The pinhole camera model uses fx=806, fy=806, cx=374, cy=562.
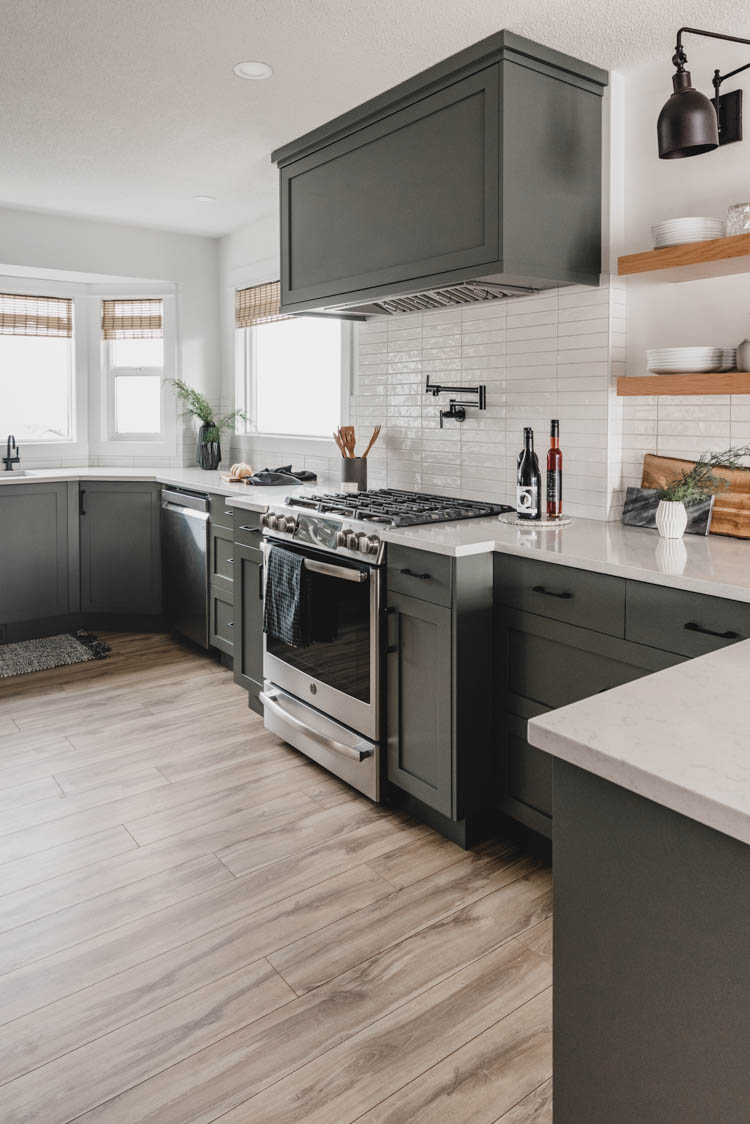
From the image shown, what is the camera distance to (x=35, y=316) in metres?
5.25

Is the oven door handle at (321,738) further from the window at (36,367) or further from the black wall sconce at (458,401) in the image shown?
the window at (36,367)

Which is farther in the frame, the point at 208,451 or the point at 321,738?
the point at 208,451

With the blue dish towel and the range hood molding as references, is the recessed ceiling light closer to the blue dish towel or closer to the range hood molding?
the range hood molding

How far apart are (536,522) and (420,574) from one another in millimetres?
513

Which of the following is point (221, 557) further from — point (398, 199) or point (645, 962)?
point (645, 962)

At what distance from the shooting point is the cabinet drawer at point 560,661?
6.82 ft

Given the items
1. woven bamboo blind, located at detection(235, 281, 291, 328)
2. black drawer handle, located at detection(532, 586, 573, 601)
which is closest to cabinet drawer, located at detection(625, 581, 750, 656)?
black drawer handle, located at detection(532, 586, 573, 601)

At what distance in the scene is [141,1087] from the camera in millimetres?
1607

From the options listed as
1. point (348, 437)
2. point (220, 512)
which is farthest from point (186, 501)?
point (348, 437)

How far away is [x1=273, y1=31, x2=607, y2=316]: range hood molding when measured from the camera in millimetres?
2527

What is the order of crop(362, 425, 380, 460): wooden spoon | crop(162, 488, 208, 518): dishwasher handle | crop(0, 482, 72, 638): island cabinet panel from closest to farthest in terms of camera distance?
1. crop(362, 425, 380, 460): wooden spoon
2. crop(162, 488, 208, 518): dishwasher handle
3. crop(0, 482, 72, 638): island cabinet panel

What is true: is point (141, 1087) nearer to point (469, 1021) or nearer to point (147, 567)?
point (469, 1021)

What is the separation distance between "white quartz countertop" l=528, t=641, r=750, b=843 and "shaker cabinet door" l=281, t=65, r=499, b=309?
178 cm

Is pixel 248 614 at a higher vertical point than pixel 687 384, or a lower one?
lower
